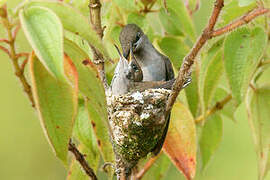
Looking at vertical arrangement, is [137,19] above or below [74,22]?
below

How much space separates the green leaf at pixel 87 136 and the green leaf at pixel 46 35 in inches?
28.9

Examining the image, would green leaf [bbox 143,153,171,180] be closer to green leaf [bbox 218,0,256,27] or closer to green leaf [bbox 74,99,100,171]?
green leaf [bbox 74,99,100,171]

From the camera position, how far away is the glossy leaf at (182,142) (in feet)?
6.66

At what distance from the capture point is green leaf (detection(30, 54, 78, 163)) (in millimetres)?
1392

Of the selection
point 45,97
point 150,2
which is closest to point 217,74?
point 150,2

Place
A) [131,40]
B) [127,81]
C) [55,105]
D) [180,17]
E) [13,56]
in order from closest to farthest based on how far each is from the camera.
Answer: [55,105]
[13,56]
[180,17]
[127,81]
[131,40]

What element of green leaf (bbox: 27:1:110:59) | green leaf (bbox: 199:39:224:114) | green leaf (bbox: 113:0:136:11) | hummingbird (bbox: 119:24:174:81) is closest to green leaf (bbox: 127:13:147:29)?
green leaf (bbox: 113:0:136:11)

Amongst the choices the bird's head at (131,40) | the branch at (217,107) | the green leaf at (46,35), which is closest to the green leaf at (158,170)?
the branch at (217,107)

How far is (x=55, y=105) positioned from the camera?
1420mm

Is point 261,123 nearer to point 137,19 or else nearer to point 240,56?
point 240,56

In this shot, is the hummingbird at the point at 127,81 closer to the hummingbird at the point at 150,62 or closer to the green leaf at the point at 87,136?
the hummingbird at the point at 150,62

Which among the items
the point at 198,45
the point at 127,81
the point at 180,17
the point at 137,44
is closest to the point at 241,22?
the point at 198,45

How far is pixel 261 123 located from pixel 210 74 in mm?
315

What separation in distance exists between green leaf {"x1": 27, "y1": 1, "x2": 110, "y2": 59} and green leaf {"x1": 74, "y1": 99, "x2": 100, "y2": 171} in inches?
25.4
